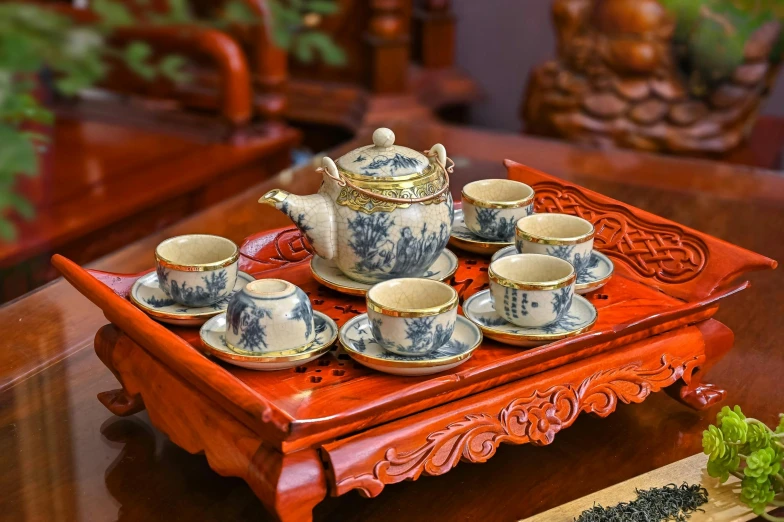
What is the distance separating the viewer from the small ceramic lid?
1009mm

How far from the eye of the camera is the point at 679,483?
3.00ft

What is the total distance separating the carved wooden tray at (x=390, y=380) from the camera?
78cm

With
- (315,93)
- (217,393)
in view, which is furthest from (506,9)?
(217,393)

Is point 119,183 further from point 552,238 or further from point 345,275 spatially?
point 552,238

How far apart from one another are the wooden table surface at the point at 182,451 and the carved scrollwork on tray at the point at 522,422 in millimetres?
59

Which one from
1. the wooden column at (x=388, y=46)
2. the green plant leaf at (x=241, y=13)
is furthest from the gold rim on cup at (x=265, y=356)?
the wooden column at (x=388, y=46)

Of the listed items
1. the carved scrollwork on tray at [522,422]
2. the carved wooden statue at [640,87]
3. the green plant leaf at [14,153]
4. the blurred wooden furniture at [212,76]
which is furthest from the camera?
the carved wooden statue at [640,87]

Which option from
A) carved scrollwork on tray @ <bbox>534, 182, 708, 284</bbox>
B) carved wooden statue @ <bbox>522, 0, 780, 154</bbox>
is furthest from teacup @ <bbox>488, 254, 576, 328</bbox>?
carved wooden statue @ <bbox>522, 0, 780, 154</bbox>

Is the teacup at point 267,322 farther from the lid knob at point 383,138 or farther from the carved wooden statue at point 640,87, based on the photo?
the carved wooden statue at point 640,87

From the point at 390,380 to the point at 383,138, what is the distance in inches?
11.8

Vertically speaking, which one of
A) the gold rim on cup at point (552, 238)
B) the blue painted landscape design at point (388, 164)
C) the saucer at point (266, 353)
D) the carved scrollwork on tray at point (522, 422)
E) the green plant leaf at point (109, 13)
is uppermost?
the green plant leaf at point (109, 13)

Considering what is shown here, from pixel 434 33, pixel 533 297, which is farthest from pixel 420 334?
pixel 434 33

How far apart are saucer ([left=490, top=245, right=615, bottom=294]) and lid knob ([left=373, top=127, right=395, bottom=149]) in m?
0.18

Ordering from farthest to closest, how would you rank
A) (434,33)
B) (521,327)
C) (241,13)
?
(434,33)
(241,13)
(521,327)
